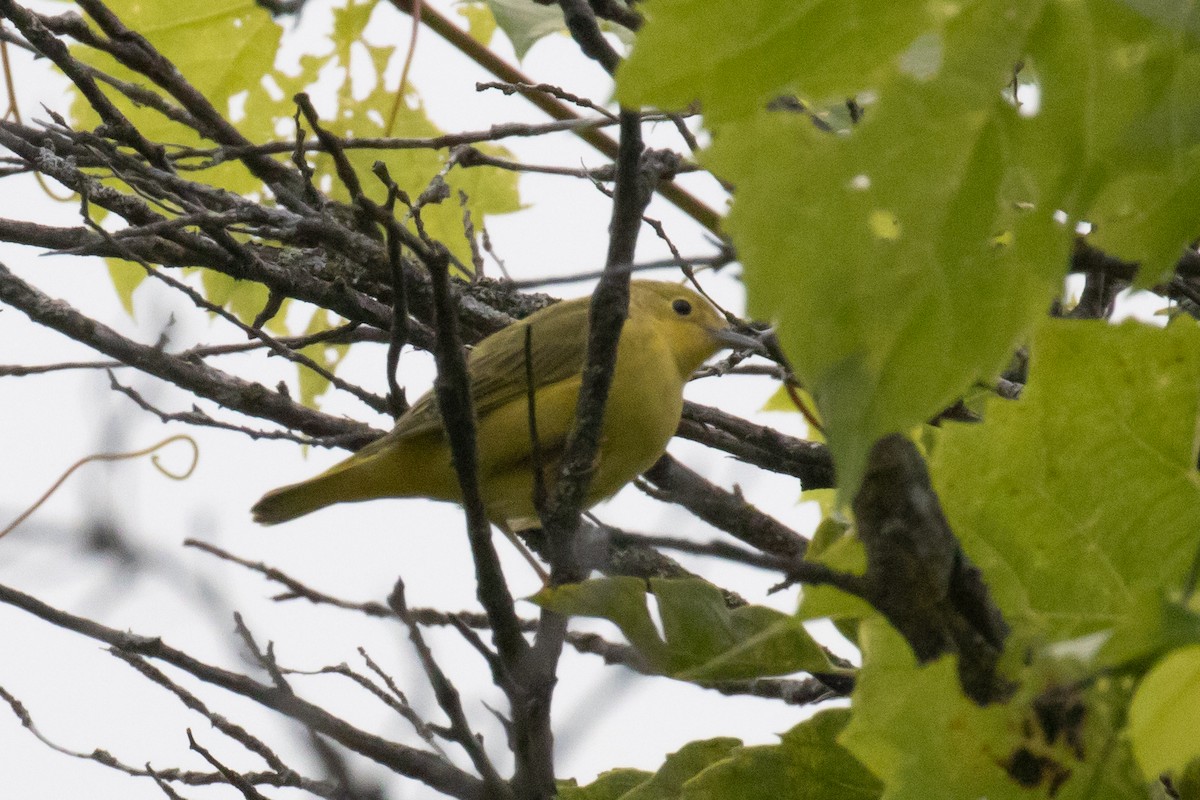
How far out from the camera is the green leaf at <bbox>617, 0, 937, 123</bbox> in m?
0.97

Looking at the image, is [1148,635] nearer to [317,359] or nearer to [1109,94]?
[1109,94]

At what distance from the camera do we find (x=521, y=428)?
167 inches

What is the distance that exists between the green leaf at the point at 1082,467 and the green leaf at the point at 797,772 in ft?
1.47

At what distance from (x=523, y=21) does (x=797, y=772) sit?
6.80 ft

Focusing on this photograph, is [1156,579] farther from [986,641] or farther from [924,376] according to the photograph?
[924,376]

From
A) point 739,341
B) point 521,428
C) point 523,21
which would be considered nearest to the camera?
point 523,21

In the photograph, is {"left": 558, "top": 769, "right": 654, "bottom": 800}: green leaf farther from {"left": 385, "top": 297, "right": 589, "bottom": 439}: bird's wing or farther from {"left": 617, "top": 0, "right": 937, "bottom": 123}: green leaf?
{"left": 385, "top": 297, "right": 589, "bottom": 439}: bird's wing

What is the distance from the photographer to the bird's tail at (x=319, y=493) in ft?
13.6

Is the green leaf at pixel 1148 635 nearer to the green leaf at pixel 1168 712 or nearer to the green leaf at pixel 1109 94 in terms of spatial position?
the green leaf at pixel 1168 712

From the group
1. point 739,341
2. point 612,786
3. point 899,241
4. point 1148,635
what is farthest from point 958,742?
point 739,341

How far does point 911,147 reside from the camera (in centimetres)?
96

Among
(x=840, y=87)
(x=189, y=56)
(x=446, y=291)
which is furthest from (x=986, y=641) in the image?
(x=189, y=56)

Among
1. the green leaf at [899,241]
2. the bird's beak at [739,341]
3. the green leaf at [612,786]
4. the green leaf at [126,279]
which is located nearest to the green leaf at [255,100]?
the green leaf at [126,279]

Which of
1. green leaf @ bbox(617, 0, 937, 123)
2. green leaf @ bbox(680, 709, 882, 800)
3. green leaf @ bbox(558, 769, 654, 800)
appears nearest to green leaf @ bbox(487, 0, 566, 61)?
green leaf @ bbox(558, 769, 654, 800)
